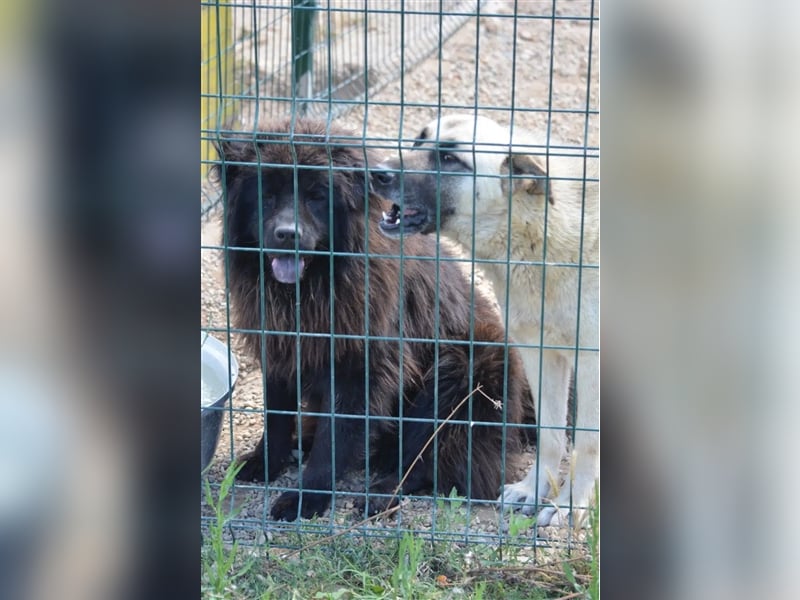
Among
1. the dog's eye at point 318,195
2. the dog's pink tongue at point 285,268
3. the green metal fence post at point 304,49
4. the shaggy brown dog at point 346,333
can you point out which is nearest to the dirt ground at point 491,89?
the green metal fence post at point 304,49

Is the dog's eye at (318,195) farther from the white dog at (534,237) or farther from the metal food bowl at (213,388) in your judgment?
the metal food bowl at (213,388)

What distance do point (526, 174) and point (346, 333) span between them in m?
1.00

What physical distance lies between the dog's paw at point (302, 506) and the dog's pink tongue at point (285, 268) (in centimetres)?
91

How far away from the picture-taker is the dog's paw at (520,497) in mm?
4020

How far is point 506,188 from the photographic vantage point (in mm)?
3953

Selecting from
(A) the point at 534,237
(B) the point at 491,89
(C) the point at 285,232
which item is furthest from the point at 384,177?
(B) the point at 491,89

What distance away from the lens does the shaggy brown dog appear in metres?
3.88

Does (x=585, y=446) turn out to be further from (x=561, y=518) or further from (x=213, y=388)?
(x=213, y=388)

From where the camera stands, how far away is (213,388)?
13.8 ft

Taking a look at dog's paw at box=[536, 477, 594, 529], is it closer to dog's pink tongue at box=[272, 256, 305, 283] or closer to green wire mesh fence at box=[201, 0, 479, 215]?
dog's pink tongue at box=[272, 256, 305, 283]
